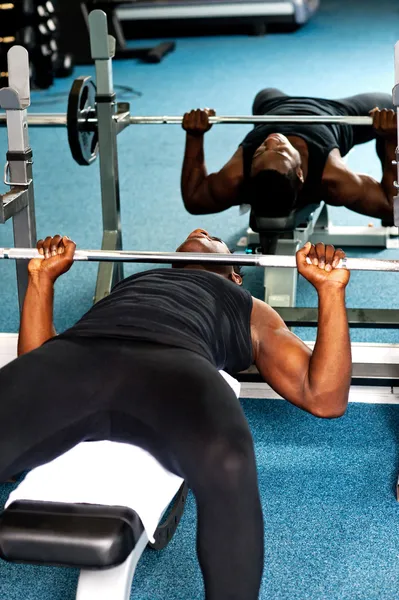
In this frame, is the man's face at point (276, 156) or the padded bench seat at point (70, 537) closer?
the padded bench seat at point (70, 537)

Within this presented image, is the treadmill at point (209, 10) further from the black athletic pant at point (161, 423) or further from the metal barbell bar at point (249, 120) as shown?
the black athletic pant at point (161, 423)

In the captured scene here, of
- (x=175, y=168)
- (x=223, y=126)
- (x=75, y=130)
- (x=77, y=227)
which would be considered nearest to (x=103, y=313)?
(x=75, y=130)

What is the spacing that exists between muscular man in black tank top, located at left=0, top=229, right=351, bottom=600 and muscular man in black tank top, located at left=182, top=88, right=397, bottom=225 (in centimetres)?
114

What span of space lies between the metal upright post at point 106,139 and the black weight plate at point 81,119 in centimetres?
7

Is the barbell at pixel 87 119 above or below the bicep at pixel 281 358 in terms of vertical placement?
above

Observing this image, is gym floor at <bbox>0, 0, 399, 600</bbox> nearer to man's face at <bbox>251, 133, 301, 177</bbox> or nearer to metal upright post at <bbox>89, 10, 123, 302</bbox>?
metal upright post at <bbox>89, 10, 123, 302</bbox>

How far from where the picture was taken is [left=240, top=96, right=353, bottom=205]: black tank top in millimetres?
3166

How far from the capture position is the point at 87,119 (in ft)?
10.2

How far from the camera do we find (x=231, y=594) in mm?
1372

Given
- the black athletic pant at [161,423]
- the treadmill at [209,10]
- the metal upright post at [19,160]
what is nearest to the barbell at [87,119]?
the metal upright post at [19,160]

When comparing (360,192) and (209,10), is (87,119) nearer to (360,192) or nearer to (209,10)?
(360,192)

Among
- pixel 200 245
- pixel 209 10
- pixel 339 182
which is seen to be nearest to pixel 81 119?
pixel 339 182

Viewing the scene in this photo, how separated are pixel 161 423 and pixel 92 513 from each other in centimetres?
19

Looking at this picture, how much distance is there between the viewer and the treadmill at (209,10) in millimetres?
9141
